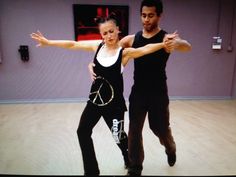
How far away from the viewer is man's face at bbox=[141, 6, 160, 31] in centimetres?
141

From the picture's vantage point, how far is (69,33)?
339cm

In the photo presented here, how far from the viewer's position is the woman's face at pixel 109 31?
4.58 feet

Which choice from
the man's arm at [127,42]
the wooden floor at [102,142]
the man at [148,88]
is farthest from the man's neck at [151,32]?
the wooden floor at [102,142]

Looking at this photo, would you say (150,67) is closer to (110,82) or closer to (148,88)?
(148,88)

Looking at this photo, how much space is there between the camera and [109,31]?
141 cm

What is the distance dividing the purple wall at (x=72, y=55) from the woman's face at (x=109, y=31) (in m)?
2.07

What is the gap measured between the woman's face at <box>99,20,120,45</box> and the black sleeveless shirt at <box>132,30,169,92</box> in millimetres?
204

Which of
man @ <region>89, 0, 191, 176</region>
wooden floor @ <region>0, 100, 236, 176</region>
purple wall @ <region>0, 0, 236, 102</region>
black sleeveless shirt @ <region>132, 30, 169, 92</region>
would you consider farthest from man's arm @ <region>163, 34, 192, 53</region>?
purple wall @ <region>0, 0, 236, 102</region>

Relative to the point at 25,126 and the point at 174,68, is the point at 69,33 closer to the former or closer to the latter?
the point at 25,126

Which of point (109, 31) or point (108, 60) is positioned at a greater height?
point (109, 31)

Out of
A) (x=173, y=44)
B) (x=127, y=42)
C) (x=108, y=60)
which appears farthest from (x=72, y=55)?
(x=173, y=44)

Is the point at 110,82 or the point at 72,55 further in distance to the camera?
the point at 72,55

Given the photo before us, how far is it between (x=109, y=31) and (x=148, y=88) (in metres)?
0.49

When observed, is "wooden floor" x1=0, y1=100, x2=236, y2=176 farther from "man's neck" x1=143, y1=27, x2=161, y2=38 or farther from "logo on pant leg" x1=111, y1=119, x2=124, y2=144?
"man's neck" x1=143, y1=27, x2=161, y2=38
